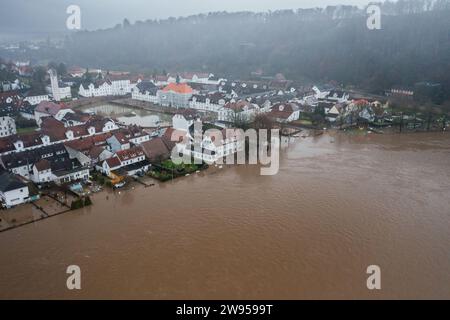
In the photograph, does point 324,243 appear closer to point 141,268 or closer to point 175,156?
point 141,268

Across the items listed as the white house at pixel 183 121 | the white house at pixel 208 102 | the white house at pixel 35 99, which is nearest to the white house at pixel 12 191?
the white house at pixel 183 121

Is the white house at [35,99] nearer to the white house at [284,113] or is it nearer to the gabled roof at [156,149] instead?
the gabled roof at [156,149]

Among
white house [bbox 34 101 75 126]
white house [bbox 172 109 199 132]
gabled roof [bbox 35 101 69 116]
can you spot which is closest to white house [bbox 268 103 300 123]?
white house [bbox 172 109 199 132]

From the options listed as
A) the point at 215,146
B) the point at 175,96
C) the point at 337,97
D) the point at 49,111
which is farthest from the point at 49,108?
the point at 337,97

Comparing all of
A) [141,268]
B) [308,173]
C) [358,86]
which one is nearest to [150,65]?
[358,86]

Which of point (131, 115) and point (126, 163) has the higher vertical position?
point (131, 115)

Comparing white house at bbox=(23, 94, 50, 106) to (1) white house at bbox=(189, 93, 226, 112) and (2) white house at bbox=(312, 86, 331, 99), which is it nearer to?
(1) white house at bbox=(189, 93, 226, 112)

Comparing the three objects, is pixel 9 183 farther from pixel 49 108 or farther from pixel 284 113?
pixel 284 113
